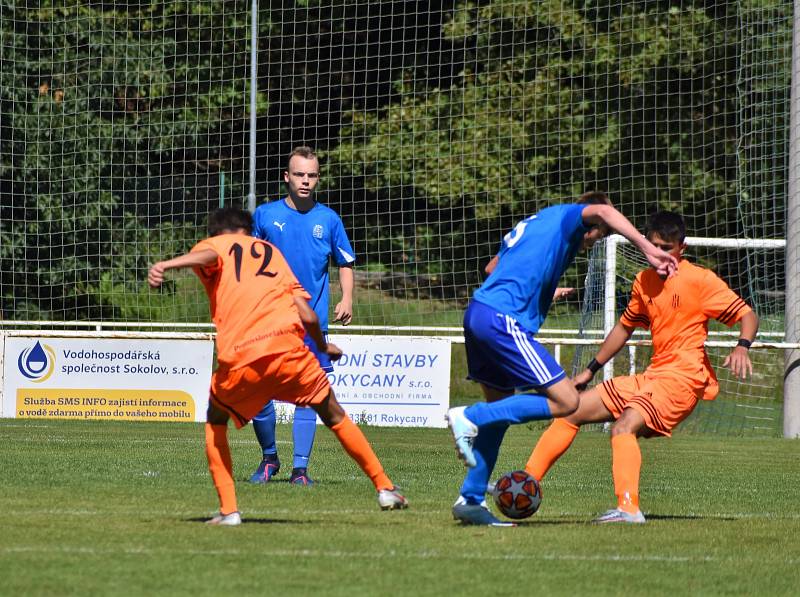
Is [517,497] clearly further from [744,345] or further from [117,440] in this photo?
[117,440]

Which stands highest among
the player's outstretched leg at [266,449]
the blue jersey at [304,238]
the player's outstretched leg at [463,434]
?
the blue jersey at [304,238]

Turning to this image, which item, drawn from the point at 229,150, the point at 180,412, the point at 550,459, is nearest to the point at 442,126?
the point at 229,150

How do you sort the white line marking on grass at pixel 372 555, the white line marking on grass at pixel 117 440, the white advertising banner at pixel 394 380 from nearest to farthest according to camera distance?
the white line marking on grass at pixel 372 555
the white line marking on grass at pixel 117 440
the white advertising banner at pixel 394 380

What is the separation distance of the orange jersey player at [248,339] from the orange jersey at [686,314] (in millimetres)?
2011

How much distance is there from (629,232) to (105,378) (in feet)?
38.3

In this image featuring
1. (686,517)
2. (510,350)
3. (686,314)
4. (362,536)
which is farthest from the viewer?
(686,314)

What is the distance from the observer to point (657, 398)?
25.5 ft

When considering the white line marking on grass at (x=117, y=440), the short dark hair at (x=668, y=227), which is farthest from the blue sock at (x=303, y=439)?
the white line marking on grass at (x=117, y=440)

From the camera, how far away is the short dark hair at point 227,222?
716 cm

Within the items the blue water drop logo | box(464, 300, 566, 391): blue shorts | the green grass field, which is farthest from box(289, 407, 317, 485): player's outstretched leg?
the blue water drop logo

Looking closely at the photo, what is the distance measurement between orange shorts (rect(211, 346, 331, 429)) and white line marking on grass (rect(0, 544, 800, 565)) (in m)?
1.09

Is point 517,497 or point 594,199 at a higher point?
point 594,199

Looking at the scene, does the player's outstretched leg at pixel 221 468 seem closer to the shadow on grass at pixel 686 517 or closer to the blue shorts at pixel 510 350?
the blue shorts at pixel 510 350

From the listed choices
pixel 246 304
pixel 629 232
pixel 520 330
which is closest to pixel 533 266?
pixel 520 330
